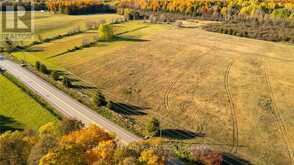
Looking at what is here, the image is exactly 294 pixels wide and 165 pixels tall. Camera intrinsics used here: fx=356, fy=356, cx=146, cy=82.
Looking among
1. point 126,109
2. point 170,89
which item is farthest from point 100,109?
point 170,89

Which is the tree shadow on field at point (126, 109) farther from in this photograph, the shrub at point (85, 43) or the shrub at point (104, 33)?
the shrub at point (104, 33)

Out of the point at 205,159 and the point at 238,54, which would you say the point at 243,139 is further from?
the point at 238,54

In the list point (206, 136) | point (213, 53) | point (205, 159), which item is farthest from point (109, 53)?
point (205, 159)

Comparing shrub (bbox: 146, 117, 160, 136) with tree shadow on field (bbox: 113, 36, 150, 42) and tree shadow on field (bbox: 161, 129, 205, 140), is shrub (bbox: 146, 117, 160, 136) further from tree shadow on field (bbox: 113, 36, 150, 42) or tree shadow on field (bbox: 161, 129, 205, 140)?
tree shadow on field (bbox: 113, 36, 150, 42)

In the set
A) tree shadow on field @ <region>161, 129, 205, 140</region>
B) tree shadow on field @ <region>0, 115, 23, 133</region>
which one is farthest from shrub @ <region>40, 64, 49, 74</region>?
tree shadow on field @ <region>161, 129, 205, 140</region>

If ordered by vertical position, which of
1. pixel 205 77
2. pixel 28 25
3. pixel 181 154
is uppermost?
pixel 28 25

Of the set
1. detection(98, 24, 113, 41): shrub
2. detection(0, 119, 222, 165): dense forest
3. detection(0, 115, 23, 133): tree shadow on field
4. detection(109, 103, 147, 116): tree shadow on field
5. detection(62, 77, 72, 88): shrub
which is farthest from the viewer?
detection(98, 24, 113, 41): shrub
